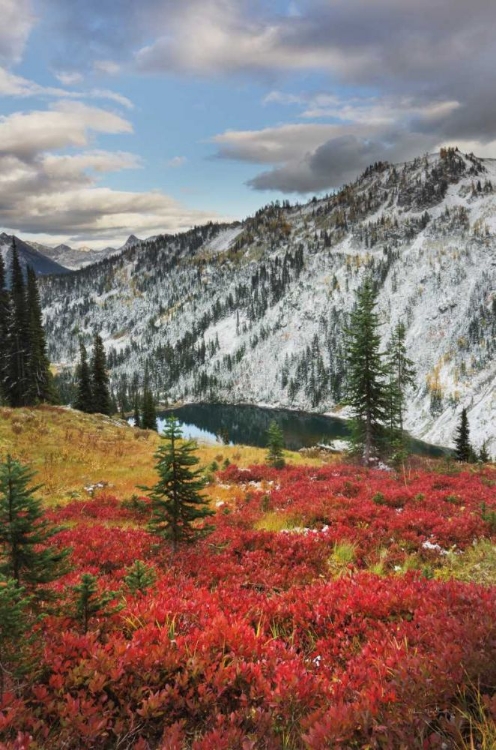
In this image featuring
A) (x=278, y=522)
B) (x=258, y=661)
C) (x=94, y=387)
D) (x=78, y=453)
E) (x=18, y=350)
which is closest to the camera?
(x=258, y=661)

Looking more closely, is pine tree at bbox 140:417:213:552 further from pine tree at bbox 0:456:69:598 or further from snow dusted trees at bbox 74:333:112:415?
snow dusted trees at bbox 74:333:112:415

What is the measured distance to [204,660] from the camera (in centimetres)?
425

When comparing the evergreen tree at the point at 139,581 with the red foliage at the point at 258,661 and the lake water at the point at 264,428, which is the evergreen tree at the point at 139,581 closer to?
the red foliage at the point at 258,661

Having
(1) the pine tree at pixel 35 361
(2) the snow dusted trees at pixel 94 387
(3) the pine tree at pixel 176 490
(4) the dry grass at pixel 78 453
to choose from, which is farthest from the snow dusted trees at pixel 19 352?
(3) the pine tree at pixel 176 490

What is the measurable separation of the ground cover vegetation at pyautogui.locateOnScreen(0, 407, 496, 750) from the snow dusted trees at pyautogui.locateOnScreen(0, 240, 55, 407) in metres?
43.7

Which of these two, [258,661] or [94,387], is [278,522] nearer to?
[258,661]

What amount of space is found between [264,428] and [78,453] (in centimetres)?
13623

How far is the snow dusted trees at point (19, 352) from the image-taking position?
4703 centimetres

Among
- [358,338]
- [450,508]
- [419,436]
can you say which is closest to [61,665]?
[450,508]

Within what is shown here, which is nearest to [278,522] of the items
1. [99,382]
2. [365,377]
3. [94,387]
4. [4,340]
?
[365,377]

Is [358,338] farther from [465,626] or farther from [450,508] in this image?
[465,626]

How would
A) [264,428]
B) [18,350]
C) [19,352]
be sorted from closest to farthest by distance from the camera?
[19,352]
[18,350]
[264,428]

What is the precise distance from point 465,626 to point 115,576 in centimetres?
619

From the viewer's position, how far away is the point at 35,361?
155 feet
